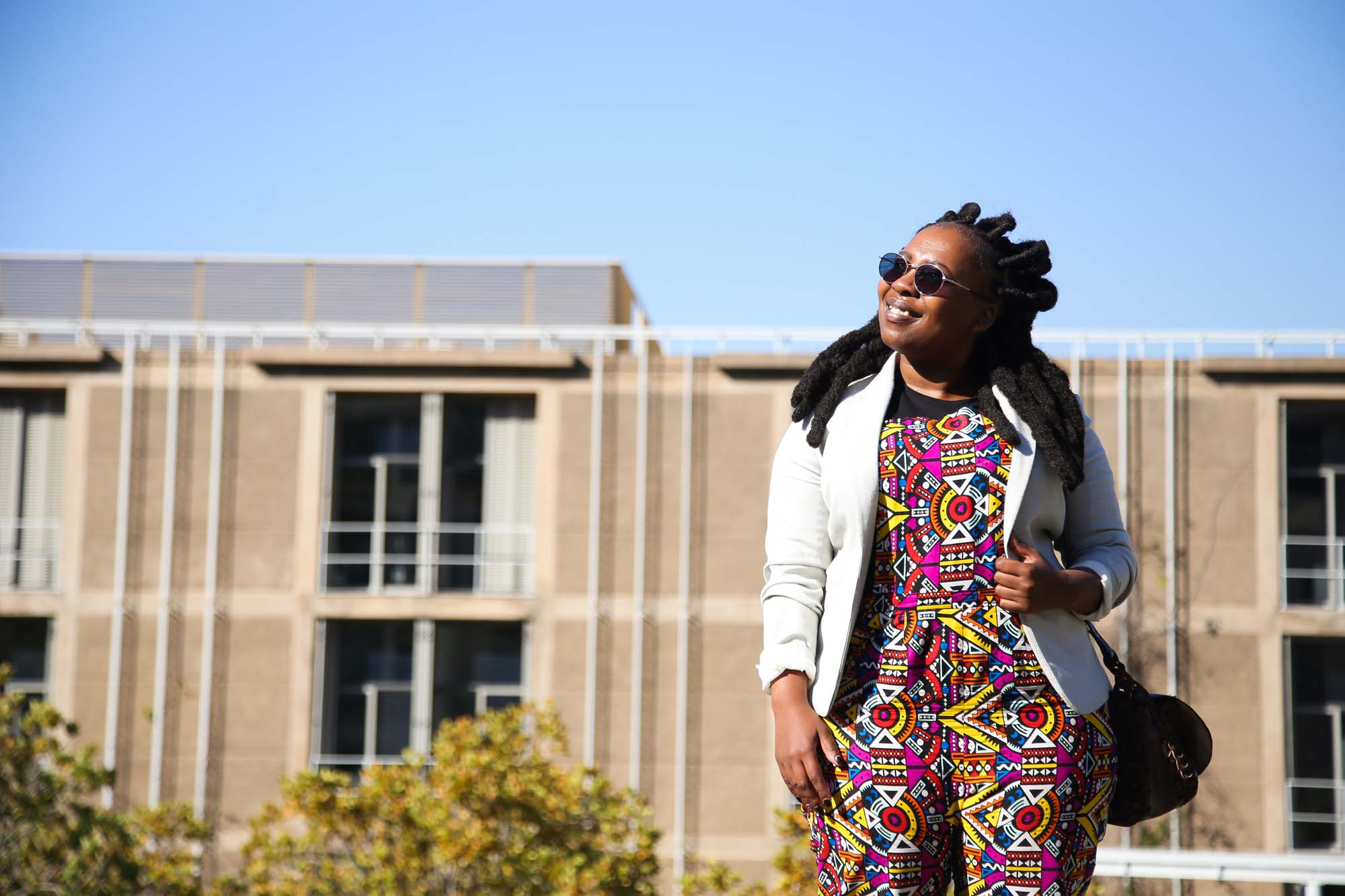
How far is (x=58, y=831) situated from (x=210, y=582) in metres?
6.11

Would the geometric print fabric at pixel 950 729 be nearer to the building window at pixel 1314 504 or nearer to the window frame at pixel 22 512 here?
the building window at pixel 1314 504

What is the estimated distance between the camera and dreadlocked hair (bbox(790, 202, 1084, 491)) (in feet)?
9.29

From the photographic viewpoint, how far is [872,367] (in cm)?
311

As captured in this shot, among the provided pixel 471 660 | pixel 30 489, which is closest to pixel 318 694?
pixel 471 660

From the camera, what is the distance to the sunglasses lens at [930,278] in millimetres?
2867

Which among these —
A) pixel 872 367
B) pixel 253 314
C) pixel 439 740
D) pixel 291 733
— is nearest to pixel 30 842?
pixel 439 740

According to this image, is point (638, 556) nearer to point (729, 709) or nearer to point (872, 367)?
point (729, 709)

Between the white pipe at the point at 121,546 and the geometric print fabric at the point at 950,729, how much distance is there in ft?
59.6

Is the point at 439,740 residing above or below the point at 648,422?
below

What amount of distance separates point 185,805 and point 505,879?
4.38m

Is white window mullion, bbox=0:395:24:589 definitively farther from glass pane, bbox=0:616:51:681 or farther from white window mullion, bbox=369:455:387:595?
white window mullion, bbox=369:455:387:595

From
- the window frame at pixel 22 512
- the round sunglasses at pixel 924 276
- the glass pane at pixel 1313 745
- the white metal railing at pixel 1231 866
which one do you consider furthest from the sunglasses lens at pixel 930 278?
the window frame at pixel 22 512

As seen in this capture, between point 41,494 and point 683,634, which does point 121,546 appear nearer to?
point 41,494

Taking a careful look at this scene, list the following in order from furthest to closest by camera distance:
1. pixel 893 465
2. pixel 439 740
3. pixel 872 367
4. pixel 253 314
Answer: pixel 253 314
pixel 439 740
pixel 872 367
pixel 893 465
